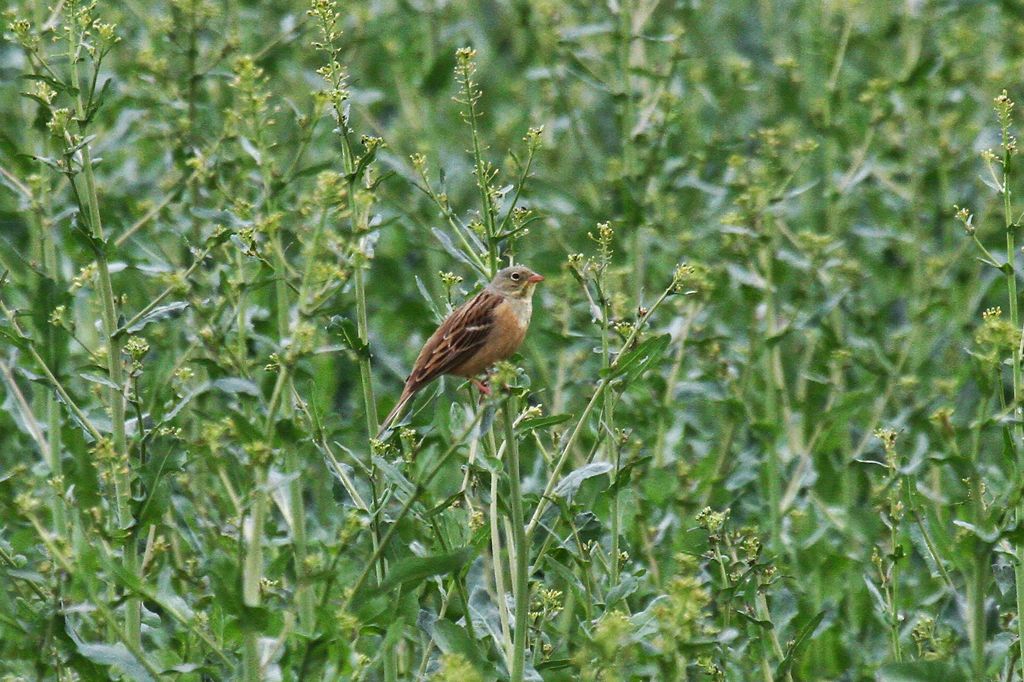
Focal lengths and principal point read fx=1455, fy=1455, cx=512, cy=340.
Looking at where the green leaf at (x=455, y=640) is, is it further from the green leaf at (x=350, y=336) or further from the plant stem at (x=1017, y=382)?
the plant stem at (x=1017, y=382)

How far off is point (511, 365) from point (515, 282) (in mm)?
808

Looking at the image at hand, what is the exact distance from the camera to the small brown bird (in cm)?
382

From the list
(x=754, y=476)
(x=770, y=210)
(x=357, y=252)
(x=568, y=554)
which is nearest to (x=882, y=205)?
(x=770, y=210)

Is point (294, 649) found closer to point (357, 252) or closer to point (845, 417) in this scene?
point (357, 252)

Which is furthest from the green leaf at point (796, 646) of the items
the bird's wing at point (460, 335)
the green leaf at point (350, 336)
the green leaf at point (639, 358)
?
the green leaf at point (350, 336)

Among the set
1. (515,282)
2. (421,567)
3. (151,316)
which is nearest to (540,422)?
(421,567)

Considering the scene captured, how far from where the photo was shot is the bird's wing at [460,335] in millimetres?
3812

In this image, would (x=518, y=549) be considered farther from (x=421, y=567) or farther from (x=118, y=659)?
(x=118, y=659)

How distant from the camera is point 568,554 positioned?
12.1 ft

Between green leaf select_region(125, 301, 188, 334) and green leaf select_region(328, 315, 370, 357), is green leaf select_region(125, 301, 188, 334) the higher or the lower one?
the higher one

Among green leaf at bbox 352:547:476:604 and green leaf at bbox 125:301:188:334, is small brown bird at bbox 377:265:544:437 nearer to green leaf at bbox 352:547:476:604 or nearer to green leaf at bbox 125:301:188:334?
green leaf at bbox 125:301:188:334

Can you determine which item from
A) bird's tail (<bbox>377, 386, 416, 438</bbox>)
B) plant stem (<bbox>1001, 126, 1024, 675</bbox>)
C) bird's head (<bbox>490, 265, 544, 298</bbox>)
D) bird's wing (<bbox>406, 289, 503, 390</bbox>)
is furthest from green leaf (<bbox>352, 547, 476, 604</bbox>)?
plant stem (<bbox>1001, 126, 1024, 675</bbox>)

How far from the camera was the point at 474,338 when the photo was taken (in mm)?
3842

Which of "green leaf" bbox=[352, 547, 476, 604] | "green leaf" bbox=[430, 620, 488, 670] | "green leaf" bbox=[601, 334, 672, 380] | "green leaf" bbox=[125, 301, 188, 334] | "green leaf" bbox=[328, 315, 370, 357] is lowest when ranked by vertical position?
"green leaf" bbox=[430, 620, 488, 670]
